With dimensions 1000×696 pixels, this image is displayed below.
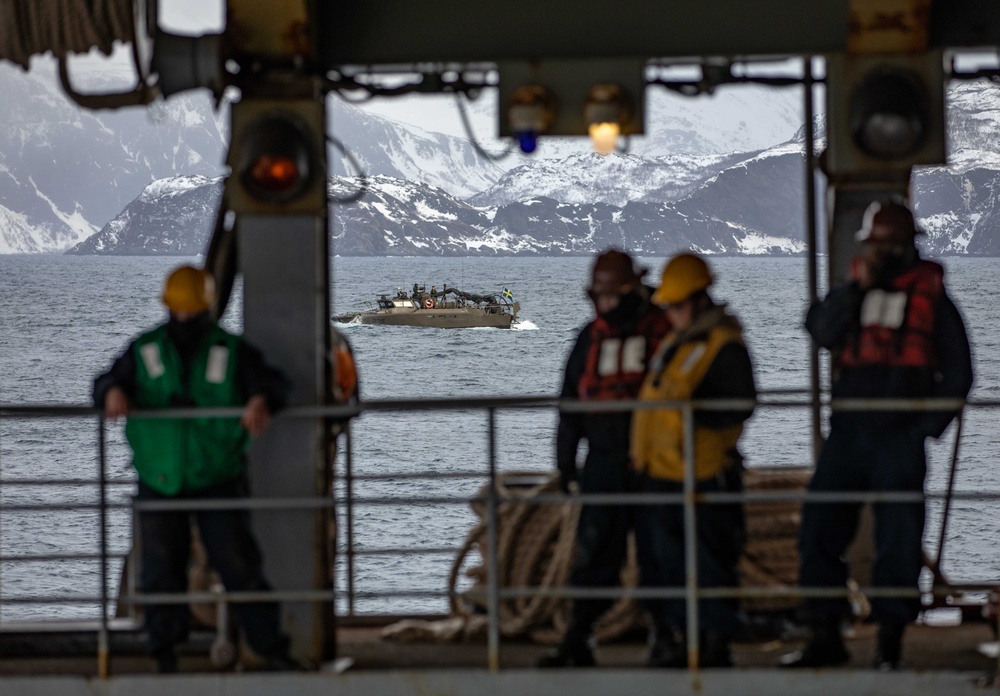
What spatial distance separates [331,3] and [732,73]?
6.29 ft

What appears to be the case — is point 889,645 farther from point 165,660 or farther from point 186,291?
point 186,291

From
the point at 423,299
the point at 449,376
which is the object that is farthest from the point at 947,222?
the point at 449,376

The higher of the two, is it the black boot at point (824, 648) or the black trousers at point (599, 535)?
the black trousers at point (599, 535)

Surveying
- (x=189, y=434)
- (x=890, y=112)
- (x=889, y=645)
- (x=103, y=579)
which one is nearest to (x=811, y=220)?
(x=890, y=112)

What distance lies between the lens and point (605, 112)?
6312 millimetres

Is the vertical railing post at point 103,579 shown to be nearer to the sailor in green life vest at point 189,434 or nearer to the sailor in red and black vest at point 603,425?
the sailor in green life vest at point 189,434

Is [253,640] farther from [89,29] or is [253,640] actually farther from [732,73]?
[732,73]

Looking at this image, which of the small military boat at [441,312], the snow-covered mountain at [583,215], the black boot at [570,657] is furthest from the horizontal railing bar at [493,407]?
the snow-covered mountain at [583,215]

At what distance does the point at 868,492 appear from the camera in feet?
19.2

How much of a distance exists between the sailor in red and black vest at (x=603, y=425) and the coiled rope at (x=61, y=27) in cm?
230

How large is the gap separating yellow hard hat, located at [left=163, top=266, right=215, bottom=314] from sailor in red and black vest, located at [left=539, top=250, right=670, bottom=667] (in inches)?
61.4

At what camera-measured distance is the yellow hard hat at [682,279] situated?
19.1 feet

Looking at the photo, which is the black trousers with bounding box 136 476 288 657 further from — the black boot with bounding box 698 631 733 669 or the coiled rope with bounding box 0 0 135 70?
the coiled rope with bounding box 0 0 135 70

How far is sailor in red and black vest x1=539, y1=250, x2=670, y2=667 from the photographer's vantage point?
6090mm
